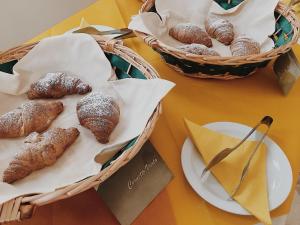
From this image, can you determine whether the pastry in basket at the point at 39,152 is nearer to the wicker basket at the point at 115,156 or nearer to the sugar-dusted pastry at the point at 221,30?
the wicker basket at the point at 115,156

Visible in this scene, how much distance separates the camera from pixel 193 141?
65 cm

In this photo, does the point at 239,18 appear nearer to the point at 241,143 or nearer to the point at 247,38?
the point at 247,38

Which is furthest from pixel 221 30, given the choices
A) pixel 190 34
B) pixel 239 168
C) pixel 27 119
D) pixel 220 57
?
pixel 27 119

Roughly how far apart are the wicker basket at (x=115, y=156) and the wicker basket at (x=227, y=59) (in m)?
0.08

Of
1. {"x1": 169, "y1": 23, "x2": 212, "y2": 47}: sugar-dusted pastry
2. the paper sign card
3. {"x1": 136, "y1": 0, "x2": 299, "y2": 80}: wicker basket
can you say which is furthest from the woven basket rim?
the paper sign card

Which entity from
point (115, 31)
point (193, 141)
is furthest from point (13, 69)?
point (193, 141)

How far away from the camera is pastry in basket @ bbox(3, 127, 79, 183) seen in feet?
1.90

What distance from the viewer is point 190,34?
0.89 m

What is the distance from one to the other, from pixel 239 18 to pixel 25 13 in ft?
4.74

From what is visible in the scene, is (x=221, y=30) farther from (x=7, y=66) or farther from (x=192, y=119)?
(x=7, y=66)

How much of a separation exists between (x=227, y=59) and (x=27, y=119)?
1.43ft

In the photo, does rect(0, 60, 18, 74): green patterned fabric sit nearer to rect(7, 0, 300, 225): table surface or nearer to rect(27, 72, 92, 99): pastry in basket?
rect(27, 72, 92, 99): pastry in basket

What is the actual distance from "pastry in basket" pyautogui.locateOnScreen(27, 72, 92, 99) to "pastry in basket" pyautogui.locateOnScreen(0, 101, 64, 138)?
0.04 m

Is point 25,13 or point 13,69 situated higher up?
point 13,69
